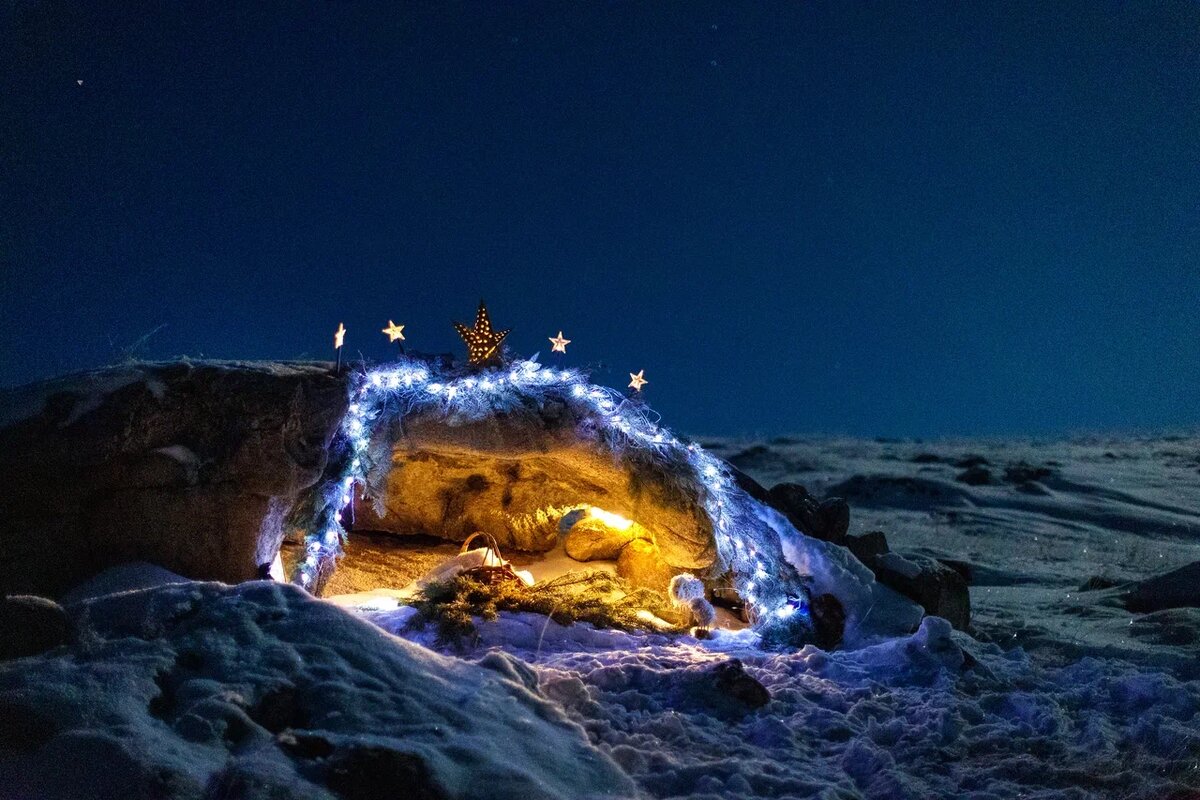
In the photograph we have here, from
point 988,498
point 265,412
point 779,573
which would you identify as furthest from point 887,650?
point 988,498

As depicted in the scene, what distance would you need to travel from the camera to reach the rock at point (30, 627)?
9.88ft

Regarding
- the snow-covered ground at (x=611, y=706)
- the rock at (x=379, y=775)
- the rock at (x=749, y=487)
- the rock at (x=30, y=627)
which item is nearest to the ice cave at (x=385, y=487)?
the rock at (x=749, y=487)

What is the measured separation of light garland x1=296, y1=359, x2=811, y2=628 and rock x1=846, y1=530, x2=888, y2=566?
2.62 feet

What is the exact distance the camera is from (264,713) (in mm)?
2852

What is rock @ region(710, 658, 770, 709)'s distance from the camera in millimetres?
4250

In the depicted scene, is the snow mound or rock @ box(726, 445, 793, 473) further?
rock @ box(726, 445, 793, 473)

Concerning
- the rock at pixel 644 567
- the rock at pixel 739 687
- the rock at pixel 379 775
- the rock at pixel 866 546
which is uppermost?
the rock at pixel 866 546

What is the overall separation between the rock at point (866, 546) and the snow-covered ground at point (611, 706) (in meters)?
0.97

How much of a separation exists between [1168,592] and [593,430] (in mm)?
5359

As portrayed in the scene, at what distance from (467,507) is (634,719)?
4800 mm

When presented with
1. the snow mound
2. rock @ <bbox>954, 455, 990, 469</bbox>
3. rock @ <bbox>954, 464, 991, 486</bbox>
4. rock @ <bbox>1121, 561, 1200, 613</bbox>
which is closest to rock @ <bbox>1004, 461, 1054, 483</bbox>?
rock @ <bbox>954, 464, 991, 486</bbox>

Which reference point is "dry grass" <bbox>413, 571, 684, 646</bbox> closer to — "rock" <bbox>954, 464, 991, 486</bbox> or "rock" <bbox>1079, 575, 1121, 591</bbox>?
"rock" <bbox>1079, 575, 1121, 591</bbox>

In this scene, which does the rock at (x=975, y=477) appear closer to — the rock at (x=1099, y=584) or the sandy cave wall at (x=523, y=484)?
the rock at (x=1099, y=584)

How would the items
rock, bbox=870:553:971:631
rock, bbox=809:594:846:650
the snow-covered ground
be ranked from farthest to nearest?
rock, bbox=870:553:971:631 < rock, bbox=809:594:846:650 < the snow-covered ground
